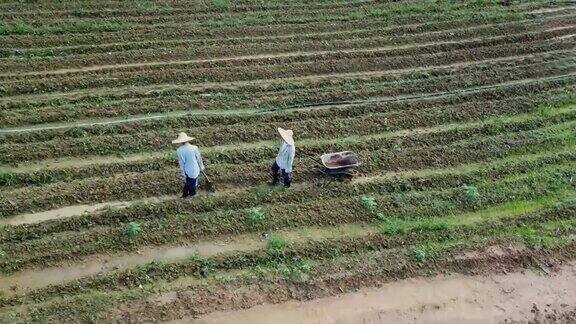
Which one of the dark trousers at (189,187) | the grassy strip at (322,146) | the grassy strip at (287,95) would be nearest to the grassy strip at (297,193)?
the dark trousers at (189,187)

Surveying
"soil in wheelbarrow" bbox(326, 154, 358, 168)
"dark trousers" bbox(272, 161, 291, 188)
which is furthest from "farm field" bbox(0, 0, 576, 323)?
"soil in wheelbarrow" bbox(326, 154, 358, 168)

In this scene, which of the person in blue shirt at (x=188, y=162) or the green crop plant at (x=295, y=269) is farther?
the person in blue shirt at (x=188, y=162)

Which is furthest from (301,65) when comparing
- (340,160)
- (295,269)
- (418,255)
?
(295,269)

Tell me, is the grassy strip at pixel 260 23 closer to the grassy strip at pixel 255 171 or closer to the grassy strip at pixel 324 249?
the grassy strip at pixel 255 171

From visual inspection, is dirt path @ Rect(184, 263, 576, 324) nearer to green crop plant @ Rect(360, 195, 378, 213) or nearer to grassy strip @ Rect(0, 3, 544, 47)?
green crop plant @ Rect(360, 195, 378, 213)

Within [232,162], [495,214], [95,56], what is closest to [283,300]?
[232,162]

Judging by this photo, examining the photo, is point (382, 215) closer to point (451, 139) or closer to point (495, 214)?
point (495, 214)
